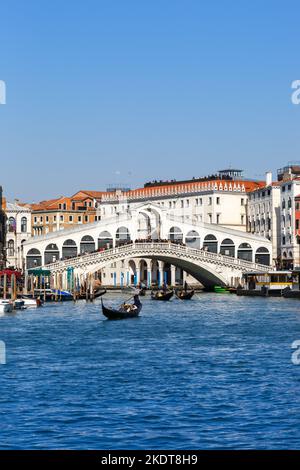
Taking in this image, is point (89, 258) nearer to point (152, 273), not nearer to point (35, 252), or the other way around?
point (35, 252)

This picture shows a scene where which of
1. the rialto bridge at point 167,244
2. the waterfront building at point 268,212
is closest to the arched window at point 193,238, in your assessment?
the rialto bridge at point 167,244

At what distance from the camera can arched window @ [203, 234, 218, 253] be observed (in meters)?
53.5

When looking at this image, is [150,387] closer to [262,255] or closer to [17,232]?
[262,255]

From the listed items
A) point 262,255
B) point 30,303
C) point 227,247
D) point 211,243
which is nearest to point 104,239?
point 211,243

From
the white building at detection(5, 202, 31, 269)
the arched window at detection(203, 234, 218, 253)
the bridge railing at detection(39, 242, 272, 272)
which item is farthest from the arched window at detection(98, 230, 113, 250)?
the white building at detection(5, 202, 31, 269)

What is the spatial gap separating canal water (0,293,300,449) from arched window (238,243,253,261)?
27.7 meters

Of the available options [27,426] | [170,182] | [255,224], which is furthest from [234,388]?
[170,182]

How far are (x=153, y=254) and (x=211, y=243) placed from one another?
5894 millimetres

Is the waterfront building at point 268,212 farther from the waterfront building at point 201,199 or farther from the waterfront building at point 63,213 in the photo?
the waterfront building at point 63,213

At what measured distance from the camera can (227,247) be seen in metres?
53.8

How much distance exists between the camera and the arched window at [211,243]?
53531 millimetres

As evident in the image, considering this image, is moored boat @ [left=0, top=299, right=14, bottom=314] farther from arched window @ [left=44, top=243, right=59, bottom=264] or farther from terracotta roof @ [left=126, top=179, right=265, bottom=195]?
terracotta roof @ [left=126, top=179, right=265, bottom=195]
